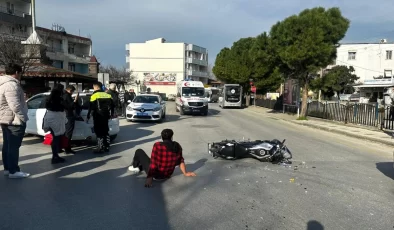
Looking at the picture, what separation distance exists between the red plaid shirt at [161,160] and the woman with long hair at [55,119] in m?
2.61

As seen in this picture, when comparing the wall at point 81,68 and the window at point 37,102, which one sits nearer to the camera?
the window at point 37,102

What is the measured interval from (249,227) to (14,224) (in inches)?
109

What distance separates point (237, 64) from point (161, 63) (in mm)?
52716

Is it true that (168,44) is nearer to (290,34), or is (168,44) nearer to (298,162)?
(290,34)

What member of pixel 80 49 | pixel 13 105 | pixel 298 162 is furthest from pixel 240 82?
pixel 13 105

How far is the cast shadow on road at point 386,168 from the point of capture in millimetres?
7316

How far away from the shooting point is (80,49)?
6247cm

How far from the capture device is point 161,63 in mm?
97312

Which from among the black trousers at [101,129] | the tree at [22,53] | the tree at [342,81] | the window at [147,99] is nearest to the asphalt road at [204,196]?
the black trousers at [101,129]

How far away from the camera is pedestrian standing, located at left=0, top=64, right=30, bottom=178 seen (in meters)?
5.92

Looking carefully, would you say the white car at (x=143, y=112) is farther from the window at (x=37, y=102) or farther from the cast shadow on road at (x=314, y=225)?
the cast shadow on road at (x=314, y=225)

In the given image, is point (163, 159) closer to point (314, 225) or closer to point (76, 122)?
point (314, 225)

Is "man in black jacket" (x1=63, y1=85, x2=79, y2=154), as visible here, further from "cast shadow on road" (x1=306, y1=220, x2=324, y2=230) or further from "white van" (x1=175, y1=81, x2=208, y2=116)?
"white van" (x1=175, y1=81, x2=208, y2=116)

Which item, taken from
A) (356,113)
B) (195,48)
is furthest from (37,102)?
(195,48)
